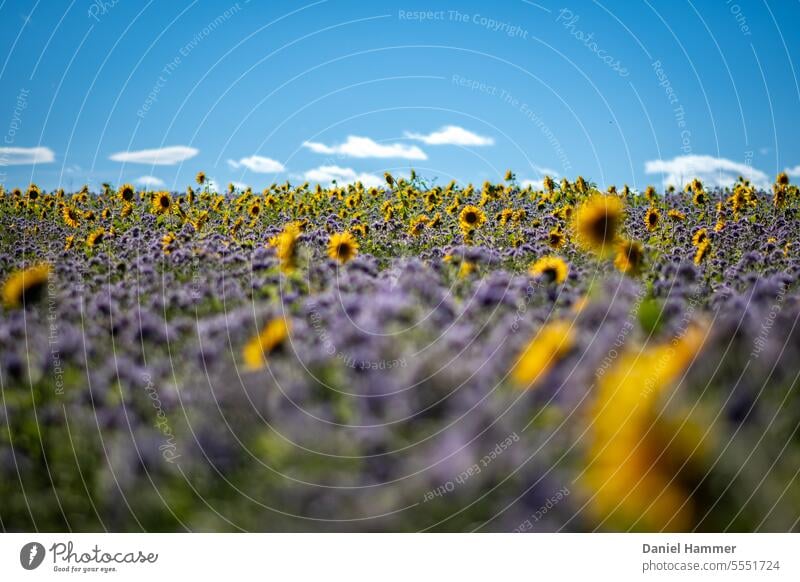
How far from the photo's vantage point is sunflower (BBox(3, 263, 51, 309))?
313 centimetres

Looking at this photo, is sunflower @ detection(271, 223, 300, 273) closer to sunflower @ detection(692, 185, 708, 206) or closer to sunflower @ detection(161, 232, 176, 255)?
sunflower @ detection(161, 232, 176, 255)

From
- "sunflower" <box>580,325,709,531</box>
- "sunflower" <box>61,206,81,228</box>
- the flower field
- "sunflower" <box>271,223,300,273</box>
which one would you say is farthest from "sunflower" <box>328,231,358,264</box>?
"sunflower" <box>61,206,81,228</box>

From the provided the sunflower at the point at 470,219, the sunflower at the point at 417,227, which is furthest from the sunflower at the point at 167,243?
the sunflower at the point at 470,219

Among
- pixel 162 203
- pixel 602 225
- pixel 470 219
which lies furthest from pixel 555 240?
pixel 162 203

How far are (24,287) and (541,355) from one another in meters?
2.72

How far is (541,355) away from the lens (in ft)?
5.78

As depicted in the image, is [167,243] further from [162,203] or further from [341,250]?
[162,203]

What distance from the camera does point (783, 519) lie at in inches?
71.2

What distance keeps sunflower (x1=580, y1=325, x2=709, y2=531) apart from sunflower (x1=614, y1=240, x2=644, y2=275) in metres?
1.92

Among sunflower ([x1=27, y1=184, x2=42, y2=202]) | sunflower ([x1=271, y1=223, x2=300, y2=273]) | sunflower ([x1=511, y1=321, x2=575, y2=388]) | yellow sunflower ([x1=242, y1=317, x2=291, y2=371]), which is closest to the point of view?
sunflower ([x1=511, y1=321, x2=575, y2=388])

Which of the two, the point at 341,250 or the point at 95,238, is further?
the point at 95,238

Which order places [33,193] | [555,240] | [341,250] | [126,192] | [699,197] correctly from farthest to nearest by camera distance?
[33,193]
[126,192]
[699,197]
[555,240]
[341,250]
